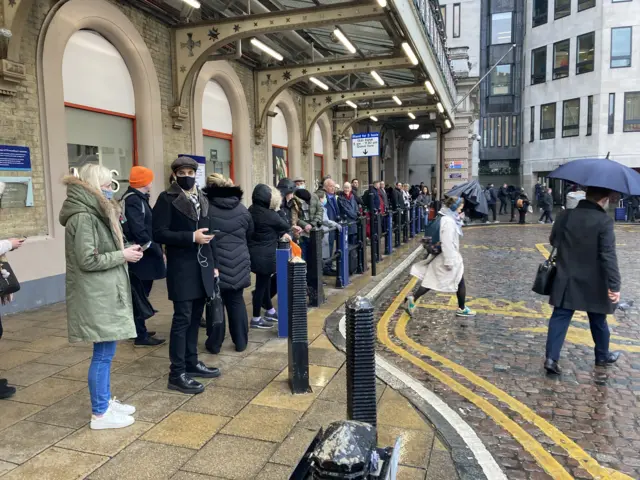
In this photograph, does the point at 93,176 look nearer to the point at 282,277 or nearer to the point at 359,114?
the point at 282,277

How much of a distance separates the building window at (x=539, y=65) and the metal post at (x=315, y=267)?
3313cm

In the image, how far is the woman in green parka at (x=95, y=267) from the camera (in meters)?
3.12

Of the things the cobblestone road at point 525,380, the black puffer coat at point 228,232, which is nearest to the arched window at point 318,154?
the cobblestone road at point 525,380

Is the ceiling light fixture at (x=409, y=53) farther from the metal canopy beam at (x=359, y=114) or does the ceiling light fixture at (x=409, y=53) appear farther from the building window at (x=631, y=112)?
the building window at (x=631, y=112)

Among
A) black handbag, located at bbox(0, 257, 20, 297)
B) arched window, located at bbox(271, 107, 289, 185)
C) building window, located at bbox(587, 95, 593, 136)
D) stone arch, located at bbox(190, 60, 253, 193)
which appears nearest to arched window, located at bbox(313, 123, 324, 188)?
arched window, located at bbox(271, 107, 289, 185)

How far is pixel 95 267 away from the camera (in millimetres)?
3113

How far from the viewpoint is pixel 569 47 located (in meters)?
31.6

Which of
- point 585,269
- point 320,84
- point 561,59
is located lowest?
point 585,269

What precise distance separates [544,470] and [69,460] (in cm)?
286

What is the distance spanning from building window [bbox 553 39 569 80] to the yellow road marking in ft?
108

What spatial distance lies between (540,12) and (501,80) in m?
6.97

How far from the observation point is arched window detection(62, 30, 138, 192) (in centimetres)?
752

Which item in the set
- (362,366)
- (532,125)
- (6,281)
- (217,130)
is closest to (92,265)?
(6,281)

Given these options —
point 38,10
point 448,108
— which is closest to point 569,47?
point 448,108
